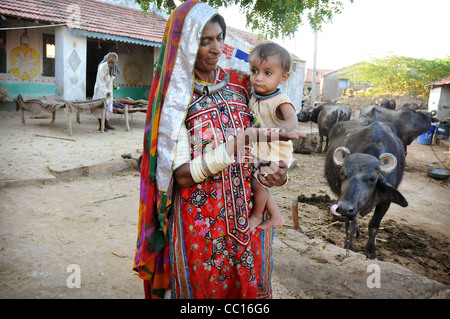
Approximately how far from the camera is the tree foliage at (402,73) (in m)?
24.3

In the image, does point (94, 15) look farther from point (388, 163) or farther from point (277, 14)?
point (388, 163)

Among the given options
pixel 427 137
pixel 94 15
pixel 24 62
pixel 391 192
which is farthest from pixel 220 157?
pixel 427 137

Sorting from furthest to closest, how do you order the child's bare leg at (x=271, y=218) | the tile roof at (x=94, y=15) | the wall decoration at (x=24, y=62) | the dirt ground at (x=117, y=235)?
1. the wall decoration at (x=24, y=62)
2. the tile roof at (x=94, y=15)
3. the dirt ground at (x=117, y=235)
4. the child's bare leg at (x=271, y=218)

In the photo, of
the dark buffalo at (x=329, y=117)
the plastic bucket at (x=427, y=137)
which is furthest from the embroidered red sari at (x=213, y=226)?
the plastic bucket at (x=427, y=137)

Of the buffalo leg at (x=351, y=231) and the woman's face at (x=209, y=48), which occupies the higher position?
the woman's face at (x=209, y=48)

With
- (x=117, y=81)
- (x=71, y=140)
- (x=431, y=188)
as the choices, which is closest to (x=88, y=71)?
(x=117, y=81)

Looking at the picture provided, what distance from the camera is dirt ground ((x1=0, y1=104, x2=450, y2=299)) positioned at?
2.66 m

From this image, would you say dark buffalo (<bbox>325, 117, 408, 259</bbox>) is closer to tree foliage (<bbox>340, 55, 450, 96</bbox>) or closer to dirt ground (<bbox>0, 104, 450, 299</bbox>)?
dirt ground (<bbox>0, 104, 450, 299</bbox>)

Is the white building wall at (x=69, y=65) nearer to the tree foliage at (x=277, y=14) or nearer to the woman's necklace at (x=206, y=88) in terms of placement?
the tree foliage at (x=277, y=14)

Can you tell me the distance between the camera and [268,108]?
71.5 inches

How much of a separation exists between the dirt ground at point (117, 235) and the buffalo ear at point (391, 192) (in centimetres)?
81

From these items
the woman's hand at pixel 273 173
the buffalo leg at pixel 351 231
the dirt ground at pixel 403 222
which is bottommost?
the dirt ground at pixel 403 222

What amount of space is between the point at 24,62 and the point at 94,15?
3.21 meters
